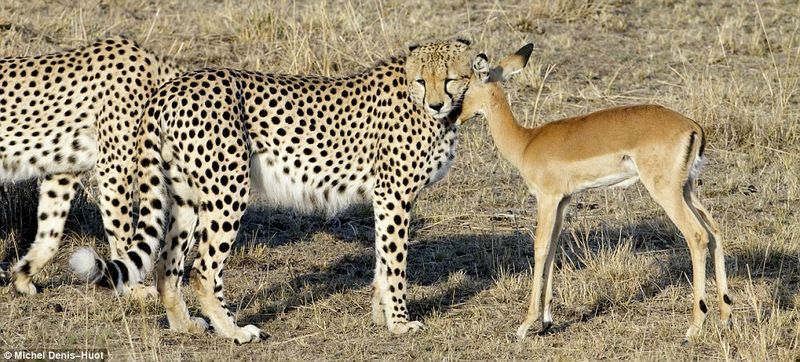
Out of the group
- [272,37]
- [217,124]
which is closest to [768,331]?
[217,124]

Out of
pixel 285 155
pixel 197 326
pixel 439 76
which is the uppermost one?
pixel 439 76

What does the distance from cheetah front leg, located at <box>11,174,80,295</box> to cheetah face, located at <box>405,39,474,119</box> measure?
7.48ft

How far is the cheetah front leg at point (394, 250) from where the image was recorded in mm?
7250

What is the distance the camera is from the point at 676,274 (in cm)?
826

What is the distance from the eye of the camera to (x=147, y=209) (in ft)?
23.1

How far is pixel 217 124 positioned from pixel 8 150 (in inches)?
61.2

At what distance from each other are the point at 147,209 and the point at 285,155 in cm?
80

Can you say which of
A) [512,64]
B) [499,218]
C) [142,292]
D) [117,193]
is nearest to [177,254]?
[142,292]

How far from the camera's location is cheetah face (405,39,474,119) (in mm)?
6988

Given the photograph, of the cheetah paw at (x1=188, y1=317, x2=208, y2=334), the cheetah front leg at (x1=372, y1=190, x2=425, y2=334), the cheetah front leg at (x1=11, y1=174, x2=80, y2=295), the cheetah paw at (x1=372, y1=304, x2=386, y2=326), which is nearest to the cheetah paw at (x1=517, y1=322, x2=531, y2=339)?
the cheetah front leg at (x1=372, y1=190, x2=425, y2=334)

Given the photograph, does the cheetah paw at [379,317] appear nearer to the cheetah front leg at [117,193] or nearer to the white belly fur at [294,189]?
the white belly fur at [294,189]

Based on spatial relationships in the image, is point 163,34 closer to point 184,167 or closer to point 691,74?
point 691,74

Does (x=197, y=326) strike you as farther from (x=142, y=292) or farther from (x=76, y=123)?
(x=76, y=123)

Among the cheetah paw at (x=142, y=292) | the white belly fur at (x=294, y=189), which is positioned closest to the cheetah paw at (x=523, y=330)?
the white belly fur at (x=294, y=189)
